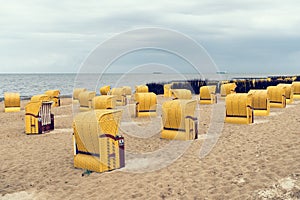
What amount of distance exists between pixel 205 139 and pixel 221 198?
535 cm

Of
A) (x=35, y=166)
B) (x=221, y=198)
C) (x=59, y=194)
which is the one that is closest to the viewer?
(x=221, y=198)

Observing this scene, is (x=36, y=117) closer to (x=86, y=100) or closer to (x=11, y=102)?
(x=86, y=100)

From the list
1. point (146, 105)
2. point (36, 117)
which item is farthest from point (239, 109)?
point (36, 117)

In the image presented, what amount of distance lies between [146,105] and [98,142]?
387 inches

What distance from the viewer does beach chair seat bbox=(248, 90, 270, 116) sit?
52.1ft

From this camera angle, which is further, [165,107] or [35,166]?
[165,107]

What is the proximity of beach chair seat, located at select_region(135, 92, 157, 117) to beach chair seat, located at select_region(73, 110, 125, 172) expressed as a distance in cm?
906

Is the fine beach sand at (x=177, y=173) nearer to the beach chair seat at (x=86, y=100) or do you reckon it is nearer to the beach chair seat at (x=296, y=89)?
the beach chair seat at (x=86, y=100)

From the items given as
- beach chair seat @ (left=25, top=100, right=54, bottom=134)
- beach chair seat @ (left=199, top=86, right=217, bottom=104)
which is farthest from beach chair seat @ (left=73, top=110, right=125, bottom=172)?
beach chair seat @ (left=199, top=86, right=217, bottom=104)

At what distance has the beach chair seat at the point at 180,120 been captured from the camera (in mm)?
10742

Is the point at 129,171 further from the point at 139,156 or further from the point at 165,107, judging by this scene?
the point at 165,107

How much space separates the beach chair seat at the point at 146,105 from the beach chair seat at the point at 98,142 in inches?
357

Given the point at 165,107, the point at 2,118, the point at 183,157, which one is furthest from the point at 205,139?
the point at 2,118

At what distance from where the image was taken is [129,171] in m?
7.60
